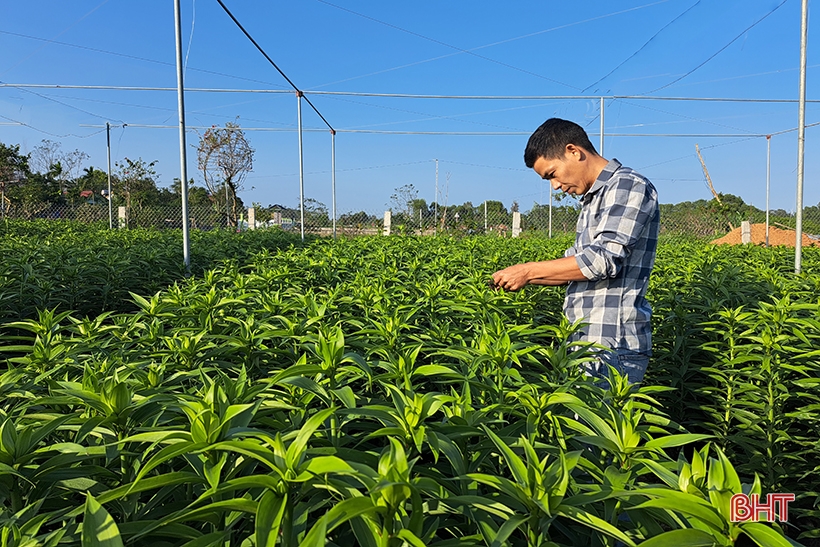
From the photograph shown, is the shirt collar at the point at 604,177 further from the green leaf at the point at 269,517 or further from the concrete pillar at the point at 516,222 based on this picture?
the concrete pillar at the point at 516,222

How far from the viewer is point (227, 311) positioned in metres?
2.28

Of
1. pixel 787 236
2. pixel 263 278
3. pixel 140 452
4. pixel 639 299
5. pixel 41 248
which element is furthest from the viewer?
pixel 787 236

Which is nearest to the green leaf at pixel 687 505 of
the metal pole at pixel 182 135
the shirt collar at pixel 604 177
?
the shirt collar at pixel 604 177

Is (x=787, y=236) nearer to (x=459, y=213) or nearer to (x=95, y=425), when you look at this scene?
(x=459, y=213)

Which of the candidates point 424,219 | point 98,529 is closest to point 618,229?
point 98,529

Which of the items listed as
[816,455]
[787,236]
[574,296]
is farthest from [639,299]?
[787,236]

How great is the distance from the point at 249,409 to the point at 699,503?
75cm

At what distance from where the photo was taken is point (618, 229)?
2045mm

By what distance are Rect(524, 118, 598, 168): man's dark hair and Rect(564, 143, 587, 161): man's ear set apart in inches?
0.5

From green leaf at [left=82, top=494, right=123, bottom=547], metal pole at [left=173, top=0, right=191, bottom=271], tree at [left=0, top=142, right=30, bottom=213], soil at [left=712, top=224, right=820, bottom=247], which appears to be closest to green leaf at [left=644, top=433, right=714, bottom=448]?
green leaf at [left=82, top=494, right=123, bottom=547]

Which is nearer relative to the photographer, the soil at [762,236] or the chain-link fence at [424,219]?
the soil at [762,236]

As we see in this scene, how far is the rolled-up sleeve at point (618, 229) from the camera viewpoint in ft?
6.67

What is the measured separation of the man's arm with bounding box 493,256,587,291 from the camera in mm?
2078

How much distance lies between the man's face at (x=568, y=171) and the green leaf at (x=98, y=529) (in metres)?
2.03
